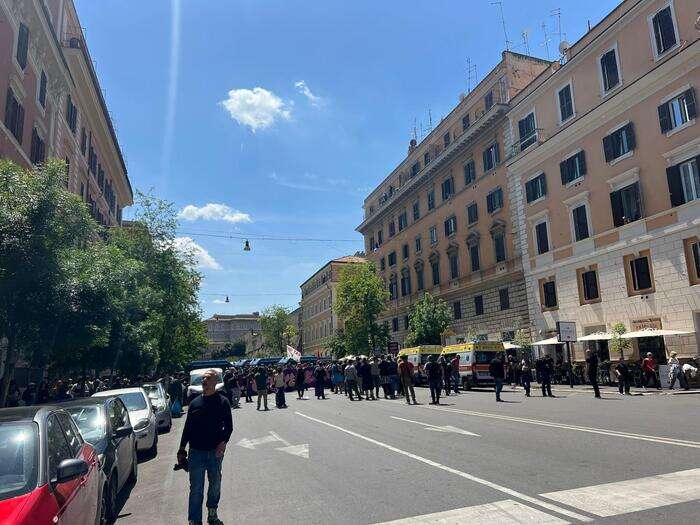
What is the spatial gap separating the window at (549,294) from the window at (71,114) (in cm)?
2836

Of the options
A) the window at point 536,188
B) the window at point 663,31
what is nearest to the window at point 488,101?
the window at point 536,188

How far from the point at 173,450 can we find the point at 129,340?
13.6 m

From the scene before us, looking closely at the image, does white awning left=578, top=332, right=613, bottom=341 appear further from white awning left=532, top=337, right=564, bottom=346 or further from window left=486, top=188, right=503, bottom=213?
window left=486, top=188, right=503, bottom=213

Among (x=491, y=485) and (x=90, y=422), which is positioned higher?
(x=90, y=422)

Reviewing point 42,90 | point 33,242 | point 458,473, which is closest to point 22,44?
point 42,90

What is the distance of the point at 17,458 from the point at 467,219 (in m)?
38.9

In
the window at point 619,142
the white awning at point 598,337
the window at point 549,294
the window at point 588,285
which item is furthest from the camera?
the window at point 549,294

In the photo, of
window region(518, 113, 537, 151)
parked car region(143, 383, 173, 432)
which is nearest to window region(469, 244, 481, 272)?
window region(518, 113, 537, 151)

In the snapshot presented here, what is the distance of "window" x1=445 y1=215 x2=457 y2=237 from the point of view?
42.8 m

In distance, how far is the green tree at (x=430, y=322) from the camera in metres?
40.2

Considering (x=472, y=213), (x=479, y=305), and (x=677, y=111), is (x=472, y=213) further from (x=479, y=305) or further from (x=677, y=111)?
(x=677, y=111)

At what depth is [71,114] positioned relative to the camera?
97.8 ft

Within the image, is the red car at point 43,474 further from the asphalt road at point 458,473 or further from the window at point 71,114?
the window at point 71,114

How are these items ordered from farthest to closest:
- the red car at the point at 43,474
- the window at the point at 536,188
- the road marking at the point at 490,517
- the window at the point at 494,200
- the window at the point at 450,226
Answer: the window at the point at 450,226, the window at the point at 494,200, the window at the point at 536,188, the road marking at the point at 490,517, the red car at the point at 43,474
